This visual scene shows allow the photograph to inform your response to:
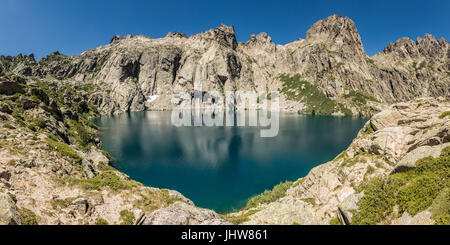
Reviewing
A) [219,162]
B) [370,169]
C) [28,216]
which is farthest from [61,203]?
[219,162]

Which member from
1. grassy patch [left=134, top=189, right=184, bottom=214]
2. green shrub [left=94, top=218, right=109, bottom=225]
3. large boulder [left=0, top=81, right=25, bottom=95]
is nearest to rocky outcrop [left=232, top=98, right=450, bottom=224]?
grassy patch [left=134, top=189, right=184, bottom=214]

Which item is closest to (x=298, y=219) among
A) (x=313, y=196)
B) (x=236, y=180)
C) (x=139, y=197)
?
(x=313, y=196)

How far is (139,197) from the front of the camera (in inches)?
770

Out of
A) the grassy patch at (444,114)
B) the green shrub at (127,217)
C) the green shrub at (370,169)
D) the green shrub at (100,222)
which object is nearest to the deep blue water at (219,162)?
the green shrub at (127,217)

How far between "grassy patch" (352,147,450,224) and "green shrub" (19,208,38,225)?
21.2m

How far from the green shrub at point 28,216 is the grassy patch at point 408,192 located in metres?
21.2

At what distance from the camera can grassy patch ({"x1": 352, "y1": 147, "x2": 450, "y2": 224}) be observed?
11383mm

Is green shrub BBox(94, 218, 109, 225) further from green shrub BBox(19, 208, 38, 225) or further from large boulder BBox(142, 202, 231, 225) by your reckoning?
large boulder BBox(142, 202, 231, 225)

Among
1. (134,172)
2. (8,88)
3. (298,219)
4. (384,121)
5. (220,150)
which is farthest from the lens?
(220,150)

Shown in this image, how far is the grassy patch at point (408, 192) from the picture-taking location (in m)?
11.4

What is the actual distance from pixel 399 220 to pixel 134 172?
168 ft

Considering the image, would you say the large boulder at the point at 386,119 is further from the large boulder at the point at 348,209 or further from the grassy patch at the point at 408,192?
the large boulder at the point at 348,209
